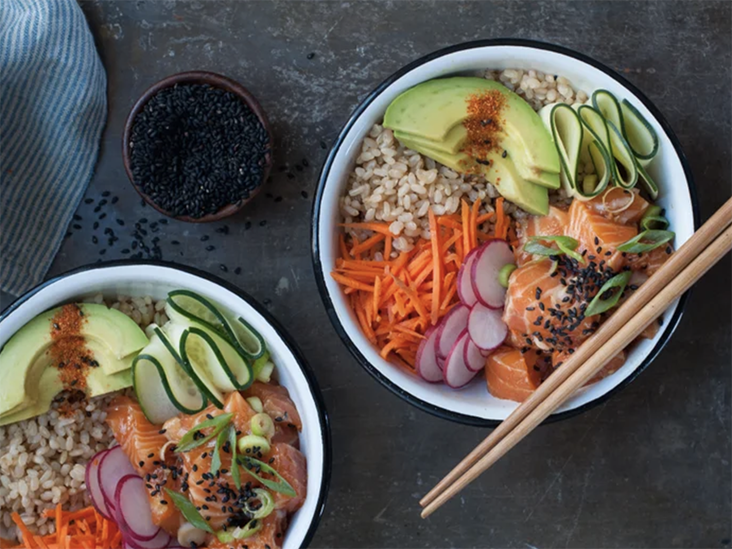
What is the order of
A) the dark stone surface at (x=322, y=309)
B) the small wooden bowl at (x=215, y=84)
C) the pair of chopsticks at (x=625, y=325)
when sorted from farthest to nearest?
the dark stone surface at (x=322, y=309)
the small wooden bowl at (x=215, y=84)
the pair of chopsticks at (x=625, y=325)

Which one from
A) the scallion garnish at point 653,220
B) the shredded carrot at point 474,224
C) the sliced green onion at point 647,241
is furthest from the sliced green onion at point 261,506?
the scallion garnish at point 653,220

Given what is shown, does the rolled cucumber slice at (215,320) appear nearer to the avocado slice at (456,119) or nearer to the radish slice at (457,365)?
the radish slice at (457,365)

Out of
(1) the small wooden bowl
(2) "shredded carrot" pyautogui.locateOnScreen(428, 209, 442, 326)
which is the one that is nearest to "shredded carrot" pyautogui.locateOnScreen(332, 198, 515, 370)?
(2) "shredded carrot" pyautogui.locateOnScreen(428, 209, 442, 326)

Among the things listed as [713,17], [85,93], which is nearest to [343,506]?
[85,93]

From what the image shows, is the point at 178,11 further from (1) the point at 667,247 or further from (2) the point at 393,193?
(1) the point at 667,247

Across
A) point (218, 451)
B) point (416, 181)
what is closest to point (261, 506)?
point (218, 451)
